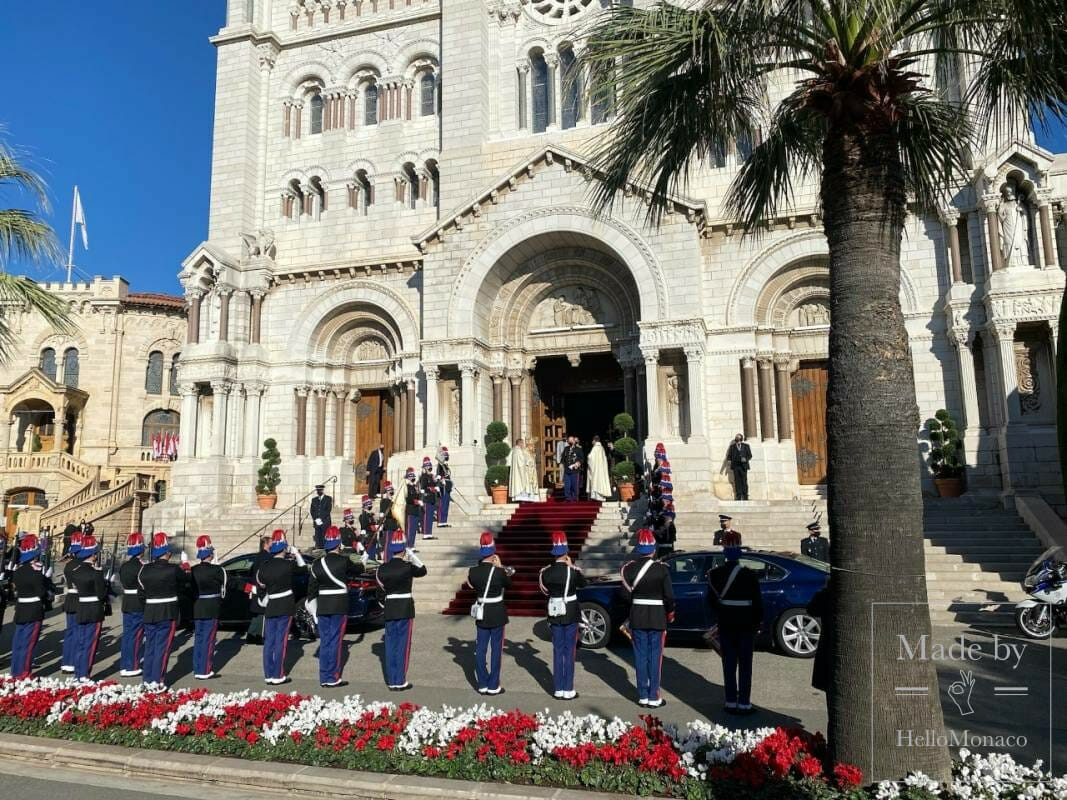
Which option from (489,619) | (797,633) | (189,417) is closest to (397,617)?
(489,619)

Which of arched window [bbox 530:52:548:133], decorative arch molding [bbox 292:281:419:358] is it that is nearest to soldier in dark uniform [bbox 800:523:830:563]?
decorative arch molding [bbox 292:281:419:358]

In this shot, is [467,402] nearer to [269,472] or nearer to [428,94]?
[269,472]

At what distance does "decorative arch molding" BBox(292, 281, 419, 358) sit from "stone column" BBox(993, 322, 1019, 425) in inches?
639

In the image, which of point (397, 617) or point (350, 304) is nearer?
point (397, 617)

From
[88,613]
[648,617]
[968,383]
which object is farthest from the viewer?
[968,383]

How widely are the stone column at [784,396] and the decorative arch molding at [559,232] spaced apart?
4065 millimetres

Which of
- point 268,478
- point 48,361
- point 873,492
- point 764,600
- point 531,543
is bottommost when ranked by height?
point 764,600

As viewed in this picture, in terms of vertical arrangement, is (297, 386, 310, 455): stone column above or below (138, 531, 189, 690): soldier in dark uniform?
above

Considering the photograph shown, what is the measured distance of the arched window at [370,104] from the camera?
2766 cm

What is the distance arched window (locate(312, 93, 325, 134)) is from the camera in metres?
28.2

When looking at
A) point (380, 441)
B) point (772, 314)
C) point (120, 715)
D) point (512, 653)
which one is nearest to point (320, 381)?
point (380, 441)

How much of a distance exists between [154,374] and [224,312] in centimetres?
1917

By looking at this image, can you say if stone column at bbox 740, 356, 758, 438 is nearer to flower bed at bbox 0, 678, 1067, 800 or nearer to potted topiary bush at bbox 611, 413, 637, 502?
potted topiary bush at bbox 611, 413, 637, 502

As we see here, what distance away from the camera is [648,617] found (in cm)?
889
